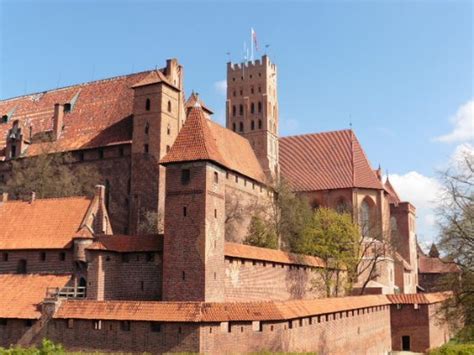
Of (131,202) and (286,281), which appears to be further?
(131,202)

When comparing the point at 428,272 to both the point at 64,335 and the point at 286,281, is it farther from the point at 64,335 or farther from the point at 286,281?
the point at 64,335

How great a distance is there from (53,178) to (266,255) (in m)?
17.3

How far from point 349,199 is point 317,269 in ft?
45.4

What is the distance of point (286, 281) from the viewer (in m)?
34.2

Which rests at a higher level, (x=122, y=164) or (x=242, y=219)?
(x=122, y=164)

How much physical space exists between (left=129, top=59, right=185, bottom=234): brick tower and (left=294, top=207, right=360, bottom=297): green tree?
1058 cm

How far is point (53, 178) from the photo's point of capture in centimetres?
4028

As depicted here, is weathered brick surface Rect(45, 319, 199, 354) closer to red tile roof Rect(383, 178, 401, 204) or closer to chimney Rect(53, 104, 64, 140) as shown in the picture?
chimney Rect(53, 104, 64, 140)

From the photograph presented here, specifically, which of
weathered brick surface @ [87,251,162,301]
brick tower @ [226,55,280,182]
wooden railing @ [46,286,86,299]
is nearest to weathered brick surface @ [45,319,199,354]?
wooden railing @ [46,286,86,299]

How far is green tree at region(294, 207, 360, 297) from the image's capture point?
39062 mm

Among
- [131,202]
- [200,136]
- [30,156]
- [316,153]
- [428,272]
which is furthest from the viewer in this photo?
[428,272]

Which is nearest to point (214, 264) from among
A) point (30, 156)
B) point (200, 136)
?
point (200, 136)

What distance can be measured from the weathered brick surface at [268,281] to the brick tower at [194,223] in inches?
67.6

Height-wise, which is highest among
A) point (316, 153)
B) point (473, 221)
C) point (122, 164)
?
point (316, 153)
